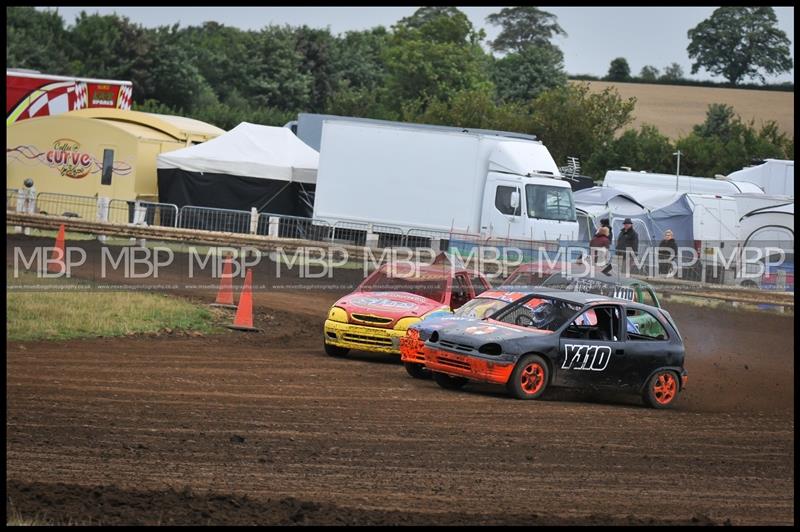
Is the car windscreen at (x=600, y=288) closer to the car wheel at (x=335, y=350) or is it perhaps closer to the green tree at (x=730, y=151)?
the car wheel at (x=335, y=350)

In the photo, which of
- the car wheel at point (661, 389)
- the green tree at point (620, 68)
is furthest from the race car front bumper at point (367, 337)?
the green tree at point (620, 68)

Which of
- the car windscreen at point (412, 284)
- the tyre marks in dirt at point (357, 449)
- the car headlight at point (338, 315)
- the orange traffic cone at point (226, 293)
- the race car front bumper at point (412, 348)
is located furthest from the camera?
the orange traffic cone at point (226, 293)

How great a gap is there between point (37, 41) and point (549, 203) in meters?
56.0

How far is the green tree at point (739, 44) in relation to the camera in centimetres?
8475

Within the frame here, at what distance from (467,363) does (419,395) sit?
2.11ft

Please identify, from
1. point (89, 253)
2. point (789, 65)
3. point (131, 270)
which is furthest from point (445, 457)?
point (789, 65)

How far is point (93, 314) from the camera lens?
1922cm

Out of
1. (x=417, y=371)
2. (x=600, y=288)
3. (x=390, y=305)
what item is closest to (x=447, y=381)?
(x=417, y=371)

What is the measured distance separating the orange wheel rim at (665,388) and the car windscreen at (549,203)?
1548 centimetres

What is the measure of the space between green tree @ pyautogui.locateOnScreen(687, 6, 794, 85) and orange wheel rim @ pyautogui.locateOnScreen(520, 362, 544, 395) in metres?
72.7

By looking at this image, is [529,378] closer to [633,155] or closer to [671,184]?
[671,184]

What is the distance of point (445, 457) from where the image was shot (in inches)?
398

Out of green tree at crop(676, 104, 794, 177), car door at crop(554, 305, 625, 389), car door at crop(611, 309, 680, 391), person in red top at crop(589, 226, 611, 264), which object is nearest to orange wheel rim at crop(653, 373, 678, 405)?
car door at crop(611, 309, 680, 391)

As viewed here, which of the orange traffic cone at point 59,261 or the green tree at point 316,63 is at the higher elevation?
the green tree at point 316,63
